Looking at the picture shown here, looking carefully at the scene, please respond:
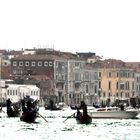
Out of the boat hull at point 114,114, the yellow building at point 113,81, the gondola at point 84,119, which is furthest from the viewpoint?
the yellow building at point 113,81

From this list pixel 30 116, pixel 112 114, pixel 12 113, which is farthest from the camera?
pixel 12 113

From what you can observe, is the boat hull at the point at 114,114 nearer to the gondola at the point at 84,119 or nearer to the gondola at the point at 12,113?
the gondola at the point at 12,113

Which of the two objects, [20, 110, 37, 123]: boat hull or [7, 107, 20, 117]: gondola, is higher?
[7, 107, 20, 117]: gondola

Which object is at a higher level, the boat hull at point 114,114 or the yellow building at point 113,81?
the yellow building at point 113,81

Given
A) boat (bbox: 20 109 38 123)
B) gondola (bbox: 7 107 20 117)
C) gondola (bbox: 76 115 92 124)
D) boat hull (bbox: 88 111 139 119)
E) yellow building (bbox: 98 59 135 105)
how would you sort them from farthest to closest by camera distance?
yellow building (bbox: 98 59 135 105), gondola (bbox: 7 107 20 117), boat hull (bbox: 88 111 139 119), gondola (bbox: 76 115 92 124), boat (bbox: 20 109 38 123)

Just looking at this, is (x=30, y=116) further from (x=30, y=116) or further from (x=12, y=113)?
(x=12, y=113)

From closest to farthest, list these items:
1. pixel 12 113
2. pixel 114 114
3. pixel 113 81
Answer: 1. pixel 114 114
2. pixel 12 113
3. pixel 113 81

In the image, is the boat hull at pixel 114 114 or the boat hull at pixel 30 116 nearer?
the boat hull at pixel 30 116

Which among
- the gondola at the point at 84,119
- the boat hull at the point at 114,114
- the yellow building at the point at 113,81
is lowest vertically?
the gondola at the point at 84,119

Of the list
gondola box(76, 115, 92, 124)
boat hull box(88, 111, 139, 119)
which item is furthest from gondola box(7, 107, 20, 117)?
gondola box(76, 115, 92, 124)

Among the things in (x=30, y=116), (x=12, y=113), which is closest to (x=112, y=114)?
(x=12, y=113)

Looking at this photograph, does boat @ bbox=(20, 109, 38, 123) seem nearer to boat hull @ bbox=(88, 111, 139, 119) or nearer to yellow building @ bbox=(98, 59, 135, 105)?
boat hull @ bbox=(88, 111, 139, 119)

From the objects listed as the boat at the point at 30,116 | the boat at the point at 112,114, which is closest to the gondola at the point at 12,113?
the boat at the point at 112,114

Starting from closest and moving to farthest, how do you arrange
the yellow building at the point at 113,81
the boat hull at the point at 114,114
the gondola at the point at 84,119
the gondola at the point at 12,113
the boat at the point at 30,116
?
the boat at the point at 30,116 < the gondola at the point at 84,119 < the boat hull at the point at 114,114 < the gondola at the point at 12,113 < the yellow building at the point at 113,81
